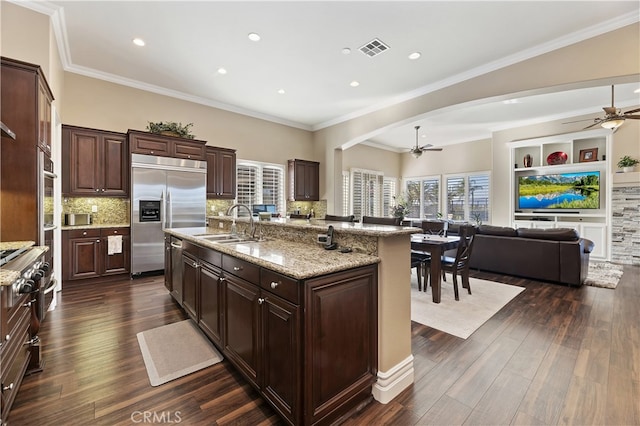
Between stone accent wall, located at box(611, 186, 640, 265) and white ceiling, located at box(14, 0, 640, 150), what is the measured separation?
195 centimetres

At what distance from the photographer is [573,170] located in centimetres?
682

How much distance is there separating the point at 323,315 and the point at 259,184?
5644mm

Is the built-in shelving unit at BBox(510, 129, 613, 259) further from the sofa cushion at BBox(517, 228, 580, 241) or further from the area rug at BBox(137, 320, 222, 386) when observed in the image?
the area rug at BBox(137, 320, 222, 386)

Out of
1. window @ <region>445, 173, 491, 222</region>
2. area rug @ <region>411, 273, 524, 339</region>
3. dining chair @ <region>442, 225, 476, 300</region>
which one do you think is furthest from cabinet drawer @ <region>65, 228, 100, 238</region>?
window @ <region>445, 173, 491, 222</region>

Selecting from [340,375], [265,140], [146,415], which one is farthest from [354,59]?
[146,415]

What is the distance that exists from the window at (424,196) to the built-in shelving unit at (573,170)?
8.08 ft

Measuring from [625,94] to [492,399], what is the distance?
7055 mm

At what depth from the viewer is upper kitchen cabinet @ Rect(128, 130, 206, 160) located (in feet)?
15.2

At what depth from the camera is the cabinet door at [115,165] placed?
4578mm

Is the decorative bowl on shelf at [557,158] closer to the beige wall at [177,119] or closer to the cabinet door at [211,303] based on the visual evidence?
the beige wall at [177,119]

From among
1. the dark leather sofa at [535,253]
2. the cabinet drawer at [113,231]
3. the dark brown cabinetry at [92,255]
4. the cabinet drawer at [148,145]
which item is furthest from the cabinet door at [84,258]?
the dark leather sofa at [535,253]

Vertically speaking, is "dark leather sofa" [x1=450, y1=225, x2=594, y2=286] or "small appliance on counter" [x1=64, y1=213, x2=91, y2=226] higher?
"small appliance on counter" [x1=64, y1=213, x2=91, y2=226]

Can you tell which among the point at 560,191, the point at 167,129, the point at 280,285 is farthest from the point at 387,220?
the point at 560,191

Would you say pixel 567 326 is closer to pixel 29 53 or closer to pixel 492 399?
pixel 492 399
